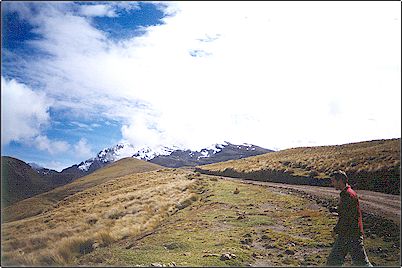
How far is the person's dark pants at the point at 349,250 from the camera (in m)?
7.97

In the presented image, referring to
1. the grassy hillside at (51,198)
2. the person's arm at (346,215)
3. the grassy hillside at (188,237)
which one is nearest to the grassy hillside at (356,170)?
the grassy hillside at (188,237)

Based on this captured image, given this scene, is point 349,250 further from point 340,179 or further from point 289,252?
point 289,252

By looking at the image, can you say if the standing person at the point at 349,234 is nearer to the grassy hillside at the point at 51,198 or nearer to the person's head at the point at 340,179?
the person's head at the point at 340,179

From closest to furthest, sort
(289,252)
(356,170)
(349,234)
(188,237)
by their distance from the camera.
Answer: (349,234) → (289,252) → (188,237) → (356,170)

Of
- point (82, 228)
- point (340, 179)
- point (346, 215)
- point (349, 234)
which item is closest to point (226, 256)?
point (349, 234)

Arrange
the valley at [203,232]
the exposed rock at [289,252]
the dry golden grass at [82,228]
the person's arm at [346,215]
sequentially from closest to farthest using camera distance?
the person's arm at [346,215], the dry golden grass at [82,228], the valley at [203,232], the exposed rock at [289,252]

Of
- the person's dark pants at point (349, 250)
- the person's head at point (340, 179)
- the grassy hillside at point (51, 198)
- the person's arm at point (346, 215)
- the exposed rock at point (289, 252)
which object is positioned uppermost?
the person's head at point (340, 179)

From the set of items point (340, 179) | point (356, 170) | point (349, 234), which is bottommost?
point (349, 234)

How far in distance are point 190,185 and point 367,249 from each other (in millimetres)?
20784

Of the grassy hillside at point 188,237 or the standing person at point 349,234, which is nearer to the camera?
the standing person at point 349,234

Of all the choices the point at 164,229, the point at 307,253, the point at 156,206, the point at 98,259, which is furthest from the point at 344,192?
the point at 156,206

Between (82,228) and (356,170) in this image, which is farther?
(356,170)

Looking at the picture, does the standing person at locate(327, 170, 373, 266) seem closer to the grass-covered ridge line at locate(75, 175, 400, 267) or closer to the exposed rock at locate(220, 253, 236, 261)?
the grass-covered ridge line at locate(75, 175, 400, 267)

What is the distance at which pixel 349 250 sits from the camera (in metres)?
8.16
